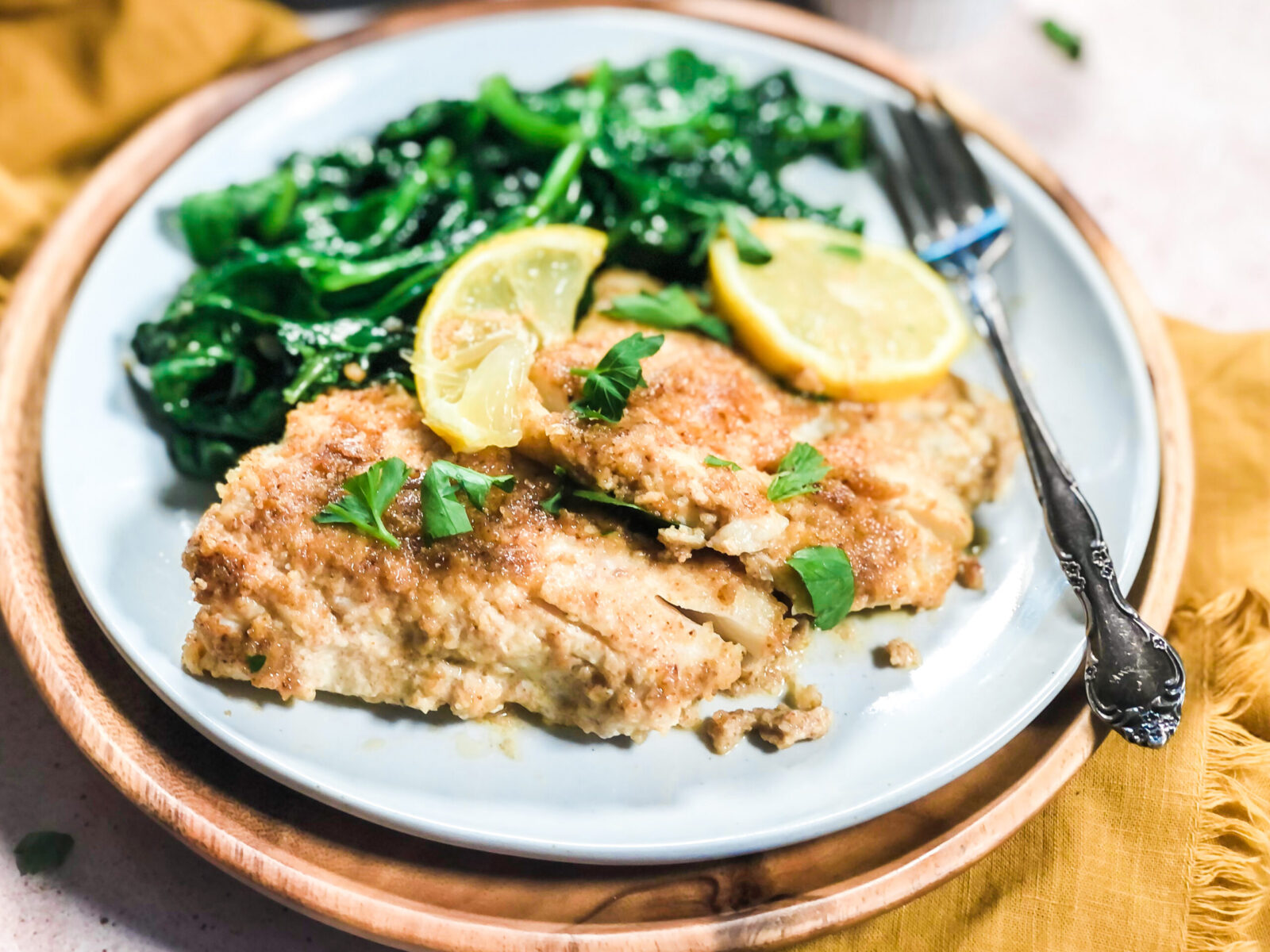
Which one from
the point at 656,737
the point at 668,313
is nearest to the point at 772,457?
the point at 668,313

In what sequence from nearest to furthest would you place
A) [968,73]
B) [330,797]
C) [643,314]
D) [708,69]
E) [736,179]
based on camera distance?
[330,797] < [643,314] < [736,179] < [708,69] < [968,73]

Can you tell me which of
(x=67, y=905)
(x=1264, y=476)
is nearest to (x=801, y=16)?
(x=1264, y=476)

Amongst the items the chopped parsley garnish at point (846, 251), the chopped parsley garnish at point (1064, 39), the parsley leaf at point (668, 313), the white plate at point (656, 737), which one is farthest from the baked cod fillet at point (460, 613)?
the chopped parsley garnish at point (1064, 39)

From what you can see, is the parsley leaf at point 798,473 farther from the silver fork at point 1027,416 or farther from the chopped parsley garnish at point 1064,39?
the chopped parsley garnish at point 1064,39

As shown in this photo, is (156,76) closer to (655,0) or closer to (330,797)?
(655,0)

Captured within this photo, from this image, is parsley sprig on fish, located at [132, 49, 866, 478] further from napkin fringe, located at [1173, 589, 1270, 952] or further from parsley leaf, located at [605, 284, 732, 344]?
napkin fringe, located at [1173, 589, 1270, 952]

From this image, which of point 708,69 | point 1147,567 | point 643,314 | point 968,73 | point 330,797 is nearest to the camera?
point 330,797
